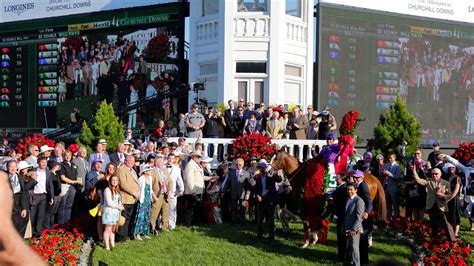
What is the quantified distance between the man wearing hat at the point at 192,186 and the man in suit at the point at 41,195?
2883mm

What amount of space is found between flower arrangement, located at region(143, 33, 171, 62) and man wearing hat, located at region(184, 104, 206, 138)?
5909 mm

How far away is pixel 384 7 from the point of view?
2200 cm

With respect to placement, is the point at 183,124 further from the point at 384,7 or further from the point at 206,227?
the point at 384,7

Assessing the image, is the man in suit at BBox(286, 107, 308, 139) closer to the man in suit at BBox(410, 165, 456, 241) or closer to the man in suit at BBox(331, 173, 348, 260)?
the man in suit at BBox(410, 165, 456, 241)

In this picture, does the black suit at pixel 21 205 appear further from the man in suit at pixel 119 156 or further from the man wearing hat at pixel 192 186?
the man wearing hat at pixel 192 186

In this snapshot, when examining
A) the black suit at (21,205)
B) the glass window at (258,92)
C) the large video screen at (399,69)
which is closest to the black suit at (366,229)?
the black suit at (21,205)

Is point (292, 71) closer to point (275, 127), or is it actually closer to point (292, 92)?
point (292, 92)

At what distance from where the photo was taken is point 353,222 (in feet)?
33.9

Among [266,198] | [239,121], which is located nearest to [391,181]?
[266,198]

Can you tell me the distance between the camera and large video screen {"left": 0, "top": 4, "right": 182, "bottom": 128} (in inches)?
892

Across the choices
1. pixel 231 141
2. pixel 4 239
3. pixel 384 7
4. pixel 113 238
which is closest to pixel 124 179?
pixel 113 238

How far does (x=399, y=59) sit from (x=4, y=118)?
15.6 meters

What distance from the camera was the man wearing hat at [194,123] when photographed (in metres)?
16.8

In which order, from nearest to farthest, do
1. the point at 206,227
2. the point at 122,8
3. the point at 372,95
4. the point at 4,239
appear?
1. the point at 4,239
2. the point at 206,227
3. the point at 372,95
4. the point at 122,8
